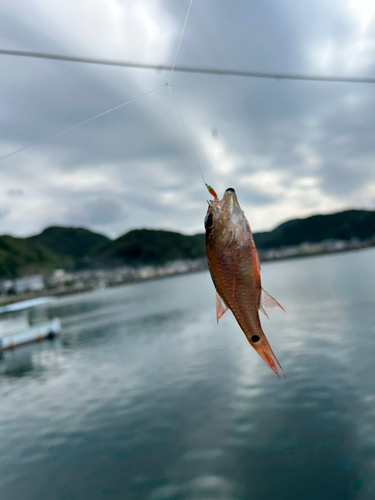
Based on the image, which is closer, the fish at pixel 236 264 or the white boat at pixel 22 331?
the fish at pixel 236 264

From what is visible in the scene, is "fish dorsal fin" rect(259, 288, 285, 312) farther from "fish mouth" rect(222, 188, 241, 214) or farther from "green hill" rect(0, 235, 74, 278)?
"green hill" rect(0, 235, 74, 278)

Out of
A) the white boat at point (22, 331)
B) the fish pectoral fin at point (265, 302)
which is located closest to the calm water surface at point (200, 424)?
the fish pectoral fin at point (265, 302)

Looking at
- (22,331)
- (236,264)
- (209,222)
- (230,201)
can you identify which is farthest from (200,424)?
(22,331)

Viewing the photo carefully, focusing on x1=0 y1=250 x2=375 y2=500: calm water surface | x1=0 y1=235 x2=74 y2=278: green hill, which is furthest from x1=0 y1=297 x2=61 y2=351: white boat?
x1=0 y1=235 x2=74 y2=278: green hill

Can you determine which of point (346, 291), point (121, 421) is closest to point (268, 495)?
point (121, 421)

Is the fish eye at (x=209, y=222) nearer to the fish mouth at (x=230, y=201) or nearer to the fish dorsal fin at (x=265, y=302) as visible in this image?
the fish mouth at (x=230, y=201)

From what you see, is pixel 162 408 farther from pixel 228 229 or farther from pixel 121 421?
pixel 228 229

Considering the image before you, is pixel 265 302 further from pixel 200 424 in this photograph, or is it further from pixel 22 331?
pixel 22 331

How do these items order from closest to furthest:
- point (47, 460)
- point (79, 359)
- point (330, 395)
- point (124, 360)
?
point (47, 460), point (330, 395), point (124, 360), point (79, 359)
